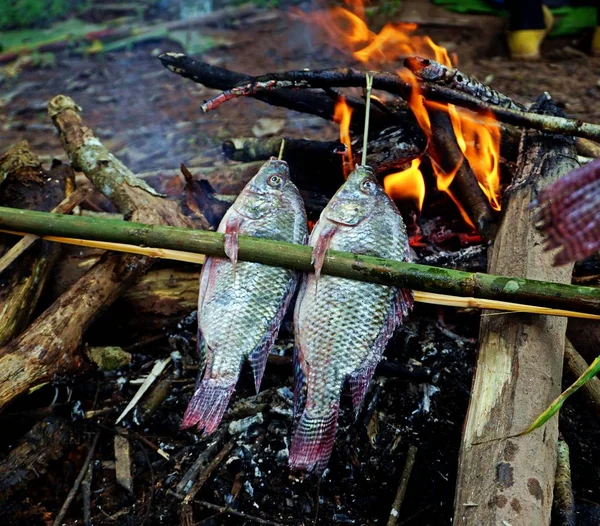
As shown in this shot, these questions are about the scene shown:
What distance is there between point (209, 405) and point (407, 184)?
2.29m

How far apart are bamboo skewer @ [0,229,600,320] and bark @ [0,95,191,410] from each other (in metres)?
0.23

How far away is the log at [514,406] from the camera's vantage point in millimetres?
2256

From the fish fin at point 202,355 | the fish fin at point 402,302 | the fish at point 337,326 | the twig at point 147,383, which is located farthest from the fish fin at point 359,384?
the twig at point 147,383

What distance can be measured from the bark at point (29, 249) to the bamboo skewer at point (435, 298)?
0.21m

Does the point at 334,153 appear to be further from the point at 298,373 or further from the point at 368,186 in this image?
the point at 298,373

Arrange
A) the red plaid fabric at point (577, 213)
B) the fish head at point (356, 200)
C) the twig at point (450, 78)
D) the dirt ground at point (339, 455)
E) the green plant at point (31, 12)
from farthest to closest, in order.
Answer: the green plant at point (31, 12)
the twig at point (450, 78)
the fish head at point (356, 200)
the dirt ground at point (339, 455)
the red plaid fabric at point (577, 213)

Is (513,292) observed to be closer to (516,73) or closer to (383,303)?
(383,303)

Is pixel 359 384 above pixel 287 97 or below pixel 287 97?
below

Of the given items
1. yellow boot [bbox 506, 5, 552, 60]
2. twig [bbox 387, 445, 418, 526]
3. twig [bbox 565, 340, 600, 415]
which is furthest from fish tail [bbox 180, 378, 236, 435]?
yellow boot [bbox 506, 5, 552, 60]

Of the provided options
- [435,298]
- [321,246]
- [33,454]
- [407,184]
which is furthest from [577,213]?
[33,454]

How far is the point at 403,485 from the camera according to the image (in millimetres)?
2988

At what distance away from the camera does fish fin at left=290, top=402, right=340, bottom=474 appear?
8.78 ft

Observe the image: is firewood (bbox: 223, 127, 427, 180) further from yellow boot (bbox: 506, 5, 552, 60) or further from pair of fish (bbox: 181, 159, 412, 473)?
yellow boot (bbox: 506, 5, 552, 60)

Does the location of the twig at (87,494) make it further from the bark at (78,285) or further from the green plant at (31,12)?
the green plant at (31,12)
